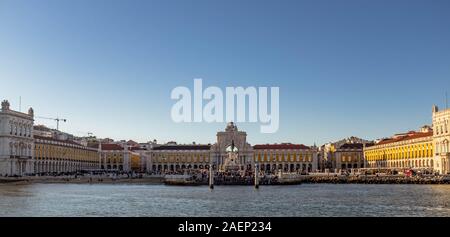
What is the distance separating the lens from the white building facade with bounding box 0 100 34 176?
94.2 meters

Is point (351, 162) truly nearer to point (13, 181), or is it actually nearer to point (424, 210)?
point (13, 181)

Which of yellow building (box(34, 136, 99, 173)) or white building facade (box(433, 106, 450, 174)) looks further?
yellow building (box(34, 136, 99, 173))

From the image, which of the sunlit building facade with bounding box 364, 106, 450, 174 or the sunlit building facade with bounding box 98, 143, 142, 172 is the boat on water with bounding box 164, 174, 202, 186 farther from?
the sunlit building facade with bounding box 98, 143, 142, 172

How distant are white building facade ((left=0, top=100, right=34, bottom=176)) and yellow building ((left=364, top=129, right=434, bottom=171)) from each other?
6589 cm

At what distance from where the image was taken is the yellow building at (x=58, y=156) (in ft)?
347

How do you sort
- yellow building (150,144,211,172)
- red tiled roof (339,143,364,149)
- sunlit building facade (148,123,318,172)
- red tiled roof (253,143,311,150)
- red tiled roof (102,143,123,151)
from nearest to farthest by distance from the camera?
sunlit building facade (148,123,318,172), yellow building (150,144,211,172), red tiled roof (102,143,123,151), red tiled roof (253,143,311,150), red tiled roof (339,143,364,149)

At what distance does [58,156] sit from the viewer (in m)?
114

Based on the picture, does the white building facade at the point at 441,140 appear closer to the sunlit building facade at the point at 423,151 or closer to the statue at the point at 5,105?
the sunlit building facade at the point at 423,151

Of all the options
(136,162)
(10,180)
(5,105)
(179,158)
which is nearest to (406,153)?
(179,158)

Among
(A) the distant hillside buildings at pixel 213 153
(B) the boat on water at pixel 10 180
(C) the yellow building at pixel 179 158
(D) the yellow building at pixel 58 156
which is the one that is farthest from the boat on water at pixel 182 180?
(C) the yellow building at pixel 179 158

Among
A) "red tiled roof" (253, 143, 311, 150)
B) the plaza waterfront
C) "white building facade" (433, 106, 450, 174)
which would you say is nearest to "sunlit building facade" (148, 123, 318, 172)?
"red tiled roof" (253, 143, 311, 150)

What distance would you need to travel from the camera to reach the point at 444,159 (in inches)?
3637
